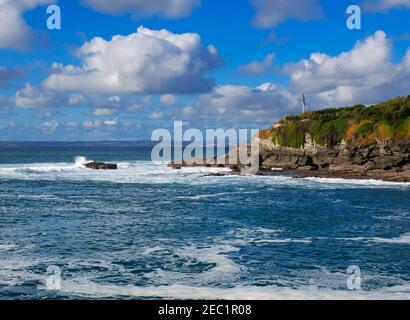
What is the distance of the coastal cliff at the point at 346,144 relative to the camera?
74438 mm

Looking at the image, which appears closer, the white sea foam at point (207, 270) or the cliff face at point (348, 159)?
the white sea foam at point (207, 270)

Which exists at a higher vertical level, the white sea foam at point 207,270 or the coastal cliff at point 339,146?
the coastal cliff at point 339,146

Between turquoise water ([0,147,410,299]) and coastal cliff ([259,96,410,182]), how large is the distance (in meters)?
22.2

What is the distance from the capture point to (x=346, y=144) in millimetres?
82125

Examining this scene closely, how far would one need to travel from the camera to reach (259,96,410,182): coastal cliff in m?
74.4

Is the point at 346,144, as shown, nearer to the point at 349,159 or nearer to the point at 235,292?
the point at 349,159

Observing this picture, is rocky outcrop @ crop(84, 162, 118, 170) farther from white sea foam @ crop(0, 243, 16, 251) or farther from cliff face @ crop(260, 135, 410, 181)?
white sea foam @ crop(0, 243, 16, 251)

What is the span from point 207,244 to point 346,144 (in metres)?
59.3

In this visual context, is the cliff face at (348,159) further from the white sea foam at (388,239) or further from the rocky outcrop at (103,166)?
the white sea foam at (388,239)

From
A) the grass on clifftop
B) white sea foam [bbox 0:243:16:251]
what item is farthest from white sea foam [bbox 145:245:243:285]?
the grass on clifftop

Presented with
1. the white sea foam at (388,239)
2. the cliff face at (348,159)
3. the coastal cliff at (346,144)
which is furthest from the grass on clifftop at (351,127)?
the white sea foam at (388,239)

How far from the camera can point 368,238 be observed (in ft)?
97.3

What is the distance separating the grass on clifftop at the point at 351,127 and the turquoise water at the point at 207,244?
28.1 m
